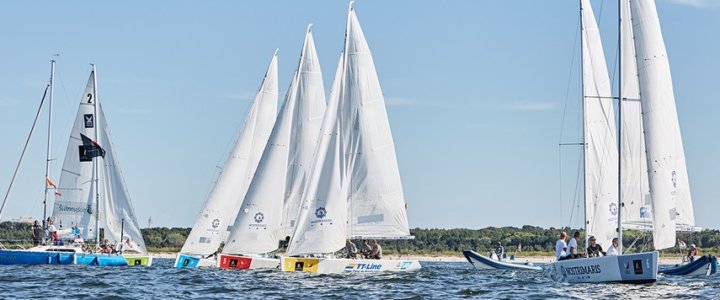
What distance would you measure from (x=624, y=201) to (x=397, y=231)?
1039 cm

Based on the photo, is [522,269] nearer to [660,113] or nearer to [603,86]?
→ [603,86]

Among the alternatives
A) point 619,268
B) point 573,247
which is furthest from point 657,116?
point 619,268

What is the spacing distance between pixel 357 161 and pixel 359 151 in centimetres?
42

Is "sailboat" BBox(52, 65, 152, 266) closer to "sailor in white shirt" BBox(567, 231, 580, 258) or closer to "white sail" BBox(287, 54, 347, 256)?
"white sail" BBox(287, 54, 347, 256)

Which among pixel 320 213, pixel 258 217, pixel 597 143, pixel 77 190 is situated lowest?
pixel 320 213

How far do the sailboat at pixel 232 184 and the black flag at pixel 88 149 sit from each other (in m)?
7.53

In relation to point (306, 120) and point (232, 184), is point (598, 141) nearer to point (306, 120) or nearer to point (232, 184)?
point (306, 120)

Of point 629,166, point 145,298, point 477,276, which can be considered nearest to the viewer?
point 145,298

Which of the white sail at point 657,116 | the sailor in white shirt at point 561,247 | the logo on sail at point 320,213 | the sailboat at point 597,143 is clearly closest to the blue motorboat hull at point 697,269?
the sailboat at point 597,143

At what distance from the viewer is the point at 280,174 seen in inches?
2359

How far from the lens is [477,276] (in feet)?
204

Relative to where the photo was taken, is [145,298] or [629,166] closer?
[145,298]

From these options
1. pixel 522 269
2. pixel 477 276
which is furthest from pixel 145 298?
pixel 522 269

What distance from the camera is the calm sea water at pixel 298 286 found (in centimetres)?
4356
